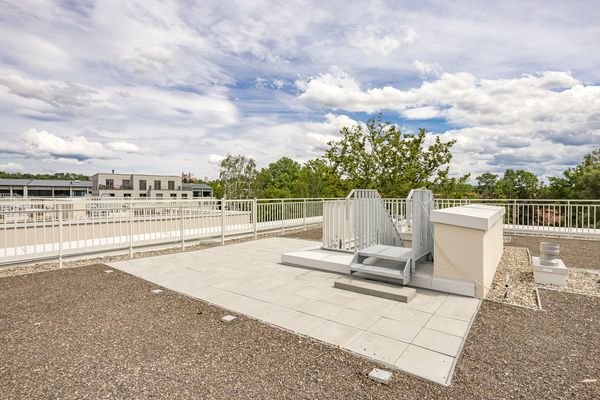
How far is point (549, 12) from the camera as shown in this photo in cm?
654

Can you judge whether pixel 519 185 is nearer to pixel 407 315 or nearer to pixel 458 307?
pixel 458 307

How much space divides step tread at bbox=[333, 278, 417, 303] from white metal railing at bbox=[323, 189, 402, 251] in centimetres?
127

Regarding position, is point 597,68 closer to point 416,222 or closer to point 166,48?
point 416,222

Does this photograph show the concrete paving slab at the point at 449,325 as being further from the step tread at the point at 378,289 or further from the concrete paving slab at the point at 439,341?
the step tread at the point at 378,289

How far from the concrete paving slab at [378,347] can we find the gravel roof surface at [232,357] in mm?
144

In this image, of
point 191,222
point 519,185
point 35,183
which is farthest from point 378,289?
point 35,183

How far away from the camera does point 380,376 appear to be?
2422 mm

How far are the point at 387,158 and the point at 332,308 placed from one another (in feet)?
41.1

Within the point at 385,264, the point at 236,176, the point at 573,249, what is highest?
the point at 236,176

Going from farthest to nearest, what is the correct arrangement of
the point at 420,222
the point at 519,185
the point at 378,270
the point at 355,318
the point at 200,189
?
the point at 200,189 < the point at 519,185 < the point at 420,222 < the point at 378,270 < the point at 355,318

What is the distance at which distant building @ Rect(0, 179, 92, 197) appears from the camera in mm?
46219

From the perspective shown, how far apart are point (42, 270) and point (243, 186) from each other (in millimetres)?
25401

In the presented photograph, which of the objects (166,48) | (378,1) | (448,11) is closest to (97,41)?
(166,48)

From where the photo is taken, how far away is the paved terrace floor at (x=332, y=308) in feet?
9.38
